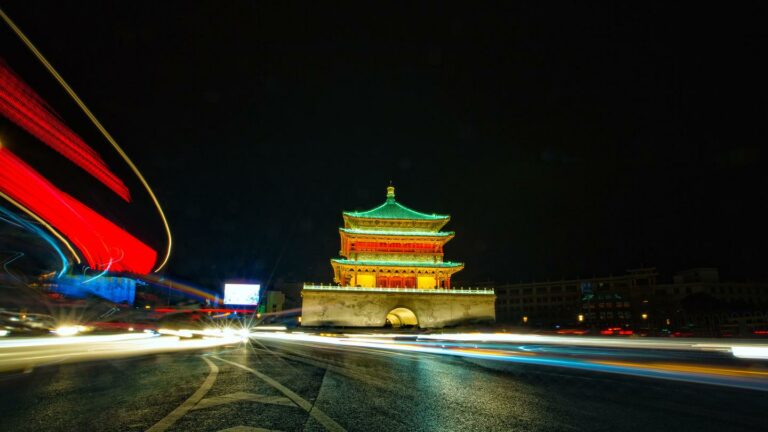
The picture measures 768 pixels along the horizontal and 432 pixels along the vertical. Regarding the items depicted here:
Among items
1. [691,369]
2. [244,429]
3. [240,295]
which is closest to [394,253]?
[240,295]

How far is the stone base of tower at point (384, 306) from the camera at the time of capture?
1567 inches

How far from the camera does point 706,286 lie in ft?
228

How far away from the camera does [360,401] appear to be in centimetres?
615

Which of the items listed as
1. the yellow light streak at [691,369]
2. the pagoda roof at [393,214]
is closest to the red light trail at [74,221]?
the yellow light streak at [691,369]

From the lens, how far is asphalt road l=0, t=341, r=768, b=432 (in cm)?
475

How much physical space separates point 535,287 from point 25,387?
292ft

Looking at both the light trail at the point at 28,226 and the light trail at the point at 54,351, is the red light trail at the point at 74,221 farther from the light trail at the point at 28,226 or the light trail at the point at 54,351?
the light trail at the point at 54,351

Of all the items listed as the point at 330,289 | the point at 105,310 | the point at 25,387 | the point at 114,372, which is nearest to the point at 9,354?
the point at 114,372

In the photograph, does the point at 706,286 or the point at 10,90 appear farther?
the point at 706,286

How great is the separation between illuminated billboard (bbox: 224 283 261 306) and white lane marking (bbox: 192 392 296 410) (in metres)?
61.3

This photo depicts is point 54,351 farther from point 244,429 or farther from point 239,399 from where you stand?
point 244,429

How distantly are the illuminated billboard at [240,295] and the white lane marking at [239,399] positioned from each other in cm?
6128

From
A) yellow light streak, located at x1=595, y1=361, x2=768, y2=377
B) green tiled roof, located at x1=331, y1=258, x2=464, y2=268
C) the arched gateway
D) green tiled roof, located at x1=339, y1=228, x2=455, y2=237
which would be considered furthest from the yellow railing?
yellow light streak, located at x1=595, y1=361, x2=768, y2=377

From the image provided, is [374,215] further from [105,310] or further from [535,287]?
[535,287]
